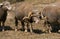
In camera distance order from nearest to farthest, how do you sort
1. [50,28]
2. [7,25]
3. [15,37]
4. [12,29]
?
[15,37]
[50,28]
[12,29]
[7,25]

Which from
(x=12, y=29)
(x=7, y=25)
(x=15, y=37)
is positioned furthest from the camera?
(x=7, y=25)

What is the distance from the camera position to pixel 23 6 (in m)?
17.6

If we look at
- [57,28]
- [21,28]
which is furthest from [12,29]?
[57,28]

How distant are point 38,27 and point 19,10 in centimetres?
195

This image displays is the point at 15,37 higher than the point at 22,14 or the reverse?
the reverse

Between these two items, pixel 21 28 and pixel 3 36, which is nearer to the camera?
pixel 3 36

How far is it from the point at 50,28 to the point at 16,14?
8.49 ft

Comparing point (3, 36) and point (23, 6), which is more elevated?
point (23, 6)

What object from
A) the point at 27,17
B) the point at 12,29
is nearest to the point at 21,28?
the point at 12,29

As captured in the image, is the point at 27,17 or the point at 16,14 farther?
the point at 16,14

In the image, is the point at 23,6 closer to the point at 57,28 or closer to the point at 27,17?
the point at 27,17

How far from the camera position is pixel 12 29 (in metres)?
18.3

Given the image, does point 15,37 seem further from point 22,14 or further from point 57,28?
point 57,28

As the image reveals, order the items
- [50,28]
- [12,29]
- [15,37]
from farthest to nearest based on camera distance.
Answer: [12,29] < [50,28] < [15,37]
